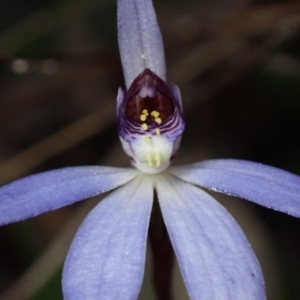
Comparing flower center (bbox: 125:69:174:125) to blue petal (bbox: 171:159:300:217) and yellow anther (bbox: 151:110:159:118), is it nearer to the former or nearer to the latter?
yellow anther (bbox: 151:110:159:118)

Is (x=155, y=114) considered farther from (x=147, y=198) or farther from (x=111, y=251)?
(x=111, y=251)

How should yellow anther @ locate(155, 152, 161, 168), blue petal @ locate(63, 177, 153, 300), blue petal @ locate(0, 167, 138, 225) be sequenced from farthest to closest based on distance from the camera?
1. yellow anther @ locate(155, 152, 161, 168)
2. blue petal @ locate(0, 167, 138, 225)
3. blue petal @ locate(63, 177, 153, 300)

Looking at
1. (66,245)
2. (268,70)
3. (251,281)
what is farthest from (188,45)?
(251,281)

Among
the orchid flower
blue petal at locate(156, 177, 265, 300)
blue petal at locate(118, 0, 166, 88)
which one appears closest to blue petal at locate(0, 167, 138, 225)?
the orchid flower

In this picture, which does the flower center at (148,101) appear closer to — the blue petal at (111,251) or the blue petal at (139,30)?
the blue petal at (139,30)

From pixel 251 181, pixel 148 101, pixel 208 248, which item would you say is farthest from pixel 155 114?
pixel 208 248
